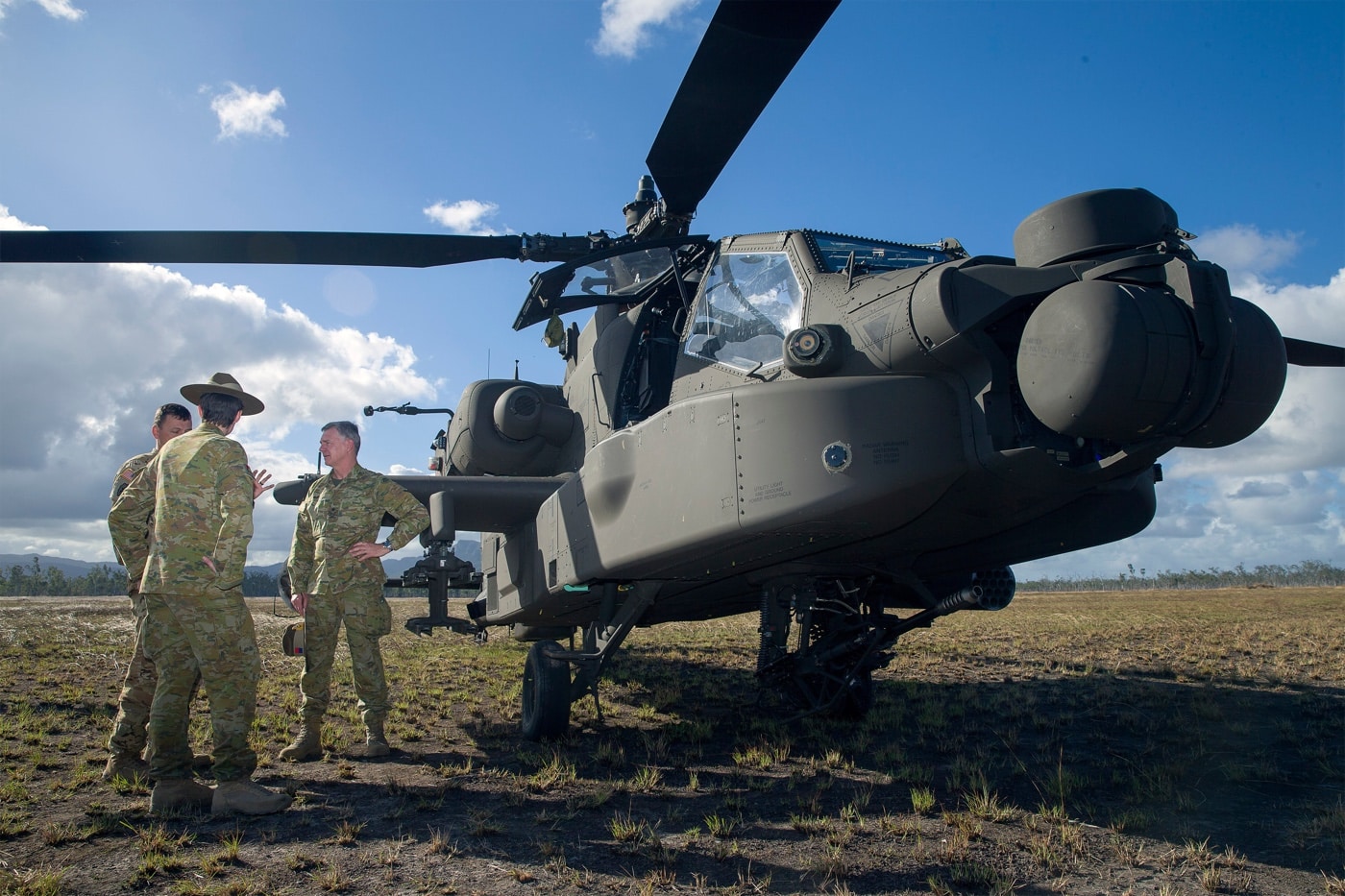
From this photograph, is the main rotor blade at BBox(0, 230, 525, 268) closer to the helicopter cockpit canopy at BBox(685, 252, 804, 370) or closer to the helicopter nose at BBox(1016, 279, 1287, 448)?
the helicopter cockpit canopy at BBox(685, 252, 804, 370)

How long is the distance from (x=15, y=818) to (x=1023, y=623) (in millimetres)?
16959

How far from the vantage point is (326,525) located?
5168 millimetres

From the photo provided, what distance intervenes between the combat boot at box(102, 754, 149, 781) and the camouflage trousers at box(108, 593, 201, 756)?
A: 0.07 feet

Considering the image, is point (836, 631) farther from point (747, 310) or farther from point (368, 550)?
point (368, 550)

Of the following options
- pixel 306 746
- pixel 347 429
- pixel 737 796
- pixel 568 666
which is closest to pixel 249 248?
pixel 347 429

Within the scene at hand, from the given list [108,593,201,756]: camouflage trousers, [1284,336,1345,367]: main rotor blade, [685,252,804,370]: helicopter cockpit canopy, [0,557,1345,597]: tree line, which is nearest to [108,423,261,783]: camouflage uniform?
[108,593,201,756]: camouflage trousers

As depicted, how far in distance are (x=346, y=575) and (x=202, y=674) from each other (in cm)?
126

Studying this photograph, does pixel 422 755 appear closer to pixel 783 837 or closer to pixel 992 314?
pixel 783 837

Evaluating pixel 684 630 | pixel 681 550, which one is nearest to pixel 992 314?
pixel 681 550

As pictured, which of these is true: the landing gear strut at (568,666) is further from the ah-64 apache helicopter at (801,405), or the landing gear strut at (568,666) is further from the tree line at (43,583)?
the tree line at (43,583)

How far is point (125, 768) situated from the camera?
4.47 meters

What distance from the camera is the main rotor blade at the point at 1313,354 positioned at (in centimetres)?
463

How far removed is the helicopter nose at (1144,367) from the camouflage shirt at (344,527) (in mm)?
3631

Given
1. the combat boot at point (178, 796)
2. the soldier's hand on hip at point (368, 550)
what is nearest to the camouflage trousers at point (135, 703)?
the combat boot at point (178, 796)
